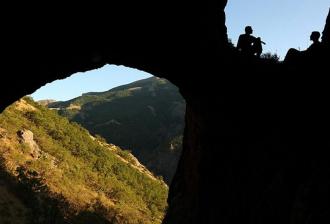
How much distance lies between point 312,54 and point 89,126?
344ft

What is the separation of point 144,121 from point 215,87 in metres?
97.2

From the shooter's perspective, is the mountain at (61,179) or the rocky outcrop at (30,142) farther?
the rocky outcrop at (30,142)

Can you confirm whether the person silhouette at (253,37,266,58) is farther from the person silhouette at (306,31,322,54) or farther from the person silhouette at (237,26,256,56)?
the person silhouette at (306,31,322,54)

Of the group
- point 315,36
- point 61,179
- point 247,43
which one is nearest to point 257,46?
point 247,43

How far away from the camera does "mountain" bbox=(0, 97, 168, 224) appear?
1540 inches

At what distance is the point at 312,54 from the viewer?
14578 mm

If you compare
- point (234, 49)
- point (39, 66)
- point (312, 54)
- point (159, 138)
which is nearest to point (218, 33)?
point (234, 49)

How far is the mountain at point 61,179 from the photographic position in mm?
39125

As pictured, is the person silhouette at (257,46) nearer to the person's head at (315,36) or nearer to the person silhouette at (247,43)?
the person silhouette at (247,43)

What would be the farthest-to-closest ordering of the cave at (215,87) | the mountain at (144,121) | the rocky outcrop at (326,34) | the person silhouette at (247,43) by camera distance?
the mountain at (144,121) → the person silhouette at (247,43) → the rocky outcrop at (326,34) → the cave at (215,87)

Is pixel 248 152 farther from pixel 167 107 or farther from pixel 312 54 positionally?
pixel 167 107

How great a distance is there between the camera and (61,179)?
46719 millimetres

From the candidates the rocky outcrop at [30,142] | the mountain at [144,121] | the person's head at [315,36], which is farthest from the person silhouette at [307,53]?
the mountain at [144,121]

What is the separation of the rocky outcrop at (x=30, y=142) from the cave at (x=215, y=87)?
33.1m
